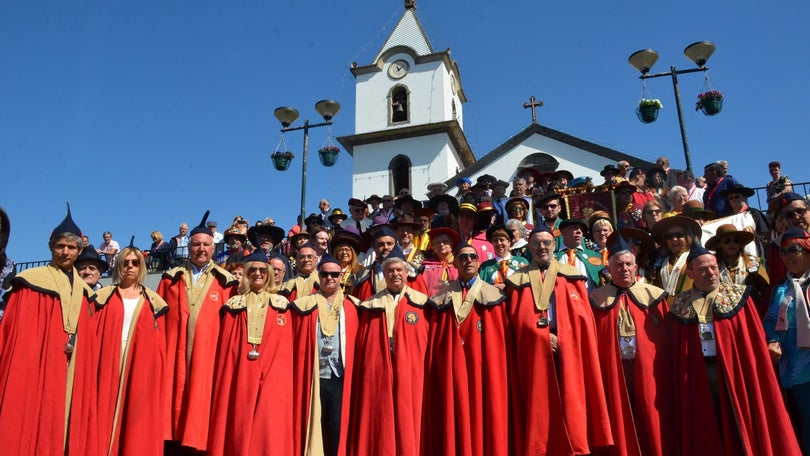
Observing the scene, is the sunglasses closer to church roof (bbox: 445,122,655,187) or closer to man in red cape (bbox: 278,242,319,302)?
man in red cape (bbox: 278,242,319,302)

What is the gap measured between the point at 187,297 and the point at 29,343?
162 centimetres

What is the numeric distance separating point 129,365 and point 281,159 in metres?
10.7

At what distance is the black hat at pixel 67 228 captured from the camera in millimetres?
5176

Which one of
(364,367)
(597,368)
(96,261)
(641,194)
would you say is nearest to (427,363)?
(364,367)

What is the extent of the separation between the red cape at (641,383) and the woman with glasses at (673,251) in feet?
2.42

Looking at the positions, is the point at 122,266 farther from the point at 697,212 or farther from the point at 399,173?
the point at 399,173

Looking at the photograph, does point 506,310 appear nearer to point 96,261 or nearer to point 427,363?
point 427,363

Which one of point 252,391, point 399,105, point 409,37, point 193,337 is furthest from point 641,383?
point 409,37

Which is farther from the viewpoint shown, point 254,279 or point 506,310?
point 254,279

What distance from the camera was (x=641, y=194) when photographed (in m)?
10.4

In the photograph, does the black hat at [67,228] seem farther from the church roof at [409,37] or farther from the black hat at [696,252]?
the church roof at [409,37]

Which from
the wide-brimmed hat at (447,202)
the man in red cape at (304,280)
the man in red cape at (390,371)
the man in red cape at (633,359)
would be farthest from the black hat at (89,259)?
the wide-brimmed hat at (447,202)


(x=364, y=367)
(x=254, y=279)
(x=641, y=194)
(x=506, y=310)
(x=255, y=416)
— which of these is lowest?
(x=255, y=416)

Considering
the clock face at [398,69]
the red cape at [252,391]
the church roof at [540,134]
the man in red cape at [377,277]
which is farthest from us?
the clock face at [398,69]
